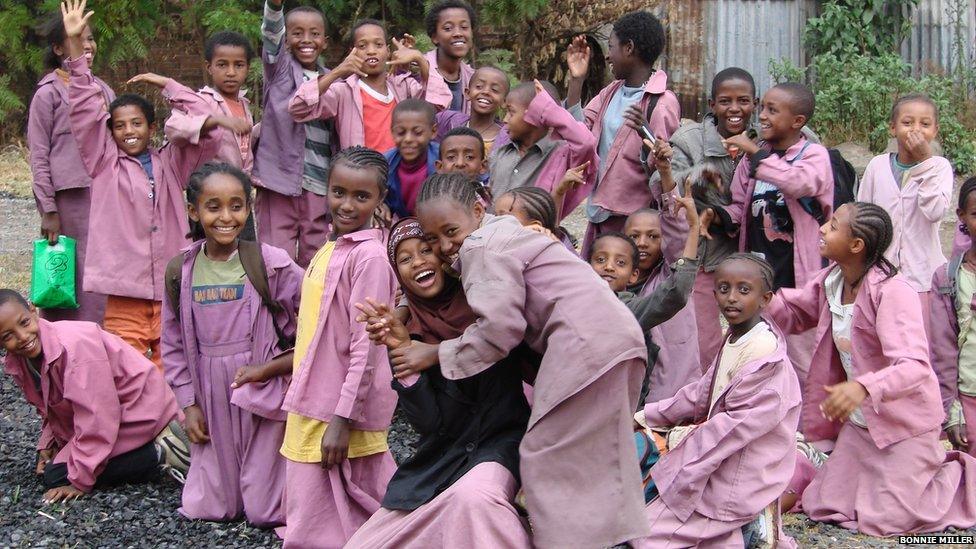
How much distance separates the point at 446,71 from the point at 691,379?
2389 mm

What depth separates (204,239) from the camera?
4770 millimetres

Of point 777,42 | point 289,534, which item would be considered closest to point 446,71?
point 289,534

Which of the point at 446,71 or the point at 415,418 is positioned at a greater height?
the point at 446,71

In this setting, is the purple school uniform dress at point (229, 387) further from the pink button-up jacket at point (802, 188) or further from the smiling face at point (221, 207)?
the pink button-up jacket at point (802, 188)

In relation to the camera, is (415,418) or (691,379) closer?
(415,418)

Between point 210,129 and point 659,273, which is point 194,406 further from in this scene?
point 659,273

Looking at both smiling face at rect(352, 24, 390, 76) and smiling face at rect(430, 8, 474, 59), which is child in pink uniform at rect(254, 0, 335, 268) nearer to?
smiling face at rect(352, 24, 390, 76)

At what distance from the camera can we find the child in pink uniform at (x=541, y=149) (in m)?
5.19

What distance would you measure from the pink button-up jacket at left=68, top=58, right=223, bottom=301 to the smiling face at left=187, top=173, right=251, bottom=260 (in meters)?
1.10

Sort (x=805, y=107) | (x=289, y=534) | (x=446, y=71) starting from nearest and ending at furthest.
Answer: (x=289, y=534)
(x=805, y=107)
(x=446, y=71)

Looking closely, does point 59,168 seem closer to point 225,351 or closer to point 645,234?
point 225,351

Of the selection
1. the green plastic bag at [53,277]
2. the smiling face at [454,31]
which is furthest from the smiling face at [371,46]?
the green plastic bag at [53,277]

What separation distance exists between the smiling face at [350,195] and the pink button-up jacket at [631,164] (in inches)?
60.9

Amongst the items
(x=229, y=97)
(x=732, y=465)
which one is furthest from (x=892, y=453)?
(x=229, y=97)
